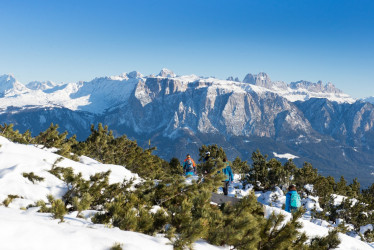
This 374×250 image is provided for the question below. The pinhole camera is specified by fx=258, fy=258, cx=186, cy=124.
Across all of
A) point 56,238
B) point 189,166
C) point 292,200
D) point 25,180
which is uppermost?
point 56,238

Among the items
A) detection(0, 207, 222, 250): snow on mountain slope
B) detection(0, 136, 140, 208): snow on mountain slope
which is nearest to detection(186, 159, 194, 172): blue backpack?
detection(0, 136, 140, 208): snow on mountain slope

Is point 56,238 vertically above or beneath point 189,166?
above

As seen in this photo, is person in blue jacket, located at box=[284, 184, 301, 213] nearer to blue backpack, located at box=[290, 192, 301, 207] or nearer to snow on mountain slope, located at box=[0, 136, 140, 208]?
blue backpack, located at box=[290, 192, 301, 207]

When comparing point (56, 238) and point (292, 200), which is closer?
point (56, 238)

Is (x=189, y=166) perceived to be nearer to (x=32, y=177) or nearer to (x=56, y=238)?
(x=32, y=177)

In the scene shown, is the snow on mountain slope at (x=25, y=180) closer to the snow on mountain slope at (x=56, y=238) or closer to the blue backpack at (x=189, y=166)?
the snow on mountain slope at (x=56, y=238)

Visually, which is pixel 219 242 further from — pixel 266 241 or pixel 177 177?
pixel 177 177

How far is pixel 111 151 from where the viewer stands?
79.9 feet

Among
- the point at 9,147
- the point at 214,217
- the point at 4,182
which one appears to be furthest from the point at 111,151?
the point at 214,217

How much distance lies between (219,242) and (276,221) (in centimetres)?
131

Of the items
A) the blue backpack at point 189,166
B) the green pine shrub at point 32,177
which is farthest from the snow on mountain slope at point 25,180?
the blue backpack at point 189,166

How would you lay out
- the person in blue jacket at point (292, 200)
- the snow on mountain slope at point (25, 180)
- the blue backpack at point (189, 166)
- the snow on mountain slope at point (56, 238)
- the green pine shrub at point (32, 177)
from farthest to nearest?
the blue backpack at point (189, 166)
the person in blue jacket at point (292, 200)
the green pine shrub at point (32, 177)
the snow on mountain slope at point (25, 180)
the snow on mountain slope at point (56, 238)

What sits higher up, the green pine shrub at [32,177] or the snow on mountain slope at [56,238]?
the snow on mountain slope at [56,238]

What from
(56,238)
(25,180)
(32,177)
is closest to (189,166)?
(32,177)
